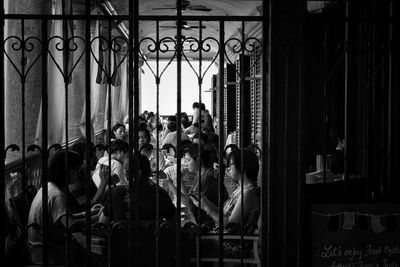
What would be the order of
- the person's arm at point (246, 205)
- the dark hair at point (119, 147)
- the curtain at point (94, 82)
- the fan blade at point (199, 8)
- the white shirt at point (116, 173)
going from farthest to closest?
1. the fan blade at point (199, 8)
2. the curtain at point (94, 82)
3. the white shirt at point (116, 173)
4. the person's arm at point (246, 205)
5. the dark hair at point (119, 147)

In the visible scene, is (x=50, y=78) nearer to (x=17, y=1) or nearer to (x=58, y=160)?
(x=17, y=1)

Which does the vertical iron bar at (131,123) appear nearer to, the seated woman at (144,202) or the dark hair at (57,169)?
the seated woman at (144,202)

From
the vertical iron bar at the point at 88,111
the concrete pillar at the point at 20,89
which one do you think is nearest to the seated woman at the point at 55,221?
the vertical iron bar at the point at 88,111

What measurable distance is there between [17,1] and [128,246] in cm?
367

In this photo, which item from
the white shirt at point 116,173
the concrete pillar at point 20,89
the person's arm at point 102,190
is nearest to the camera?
the person's arm at point 102,190

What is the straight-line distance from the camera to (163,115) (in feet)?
79.2

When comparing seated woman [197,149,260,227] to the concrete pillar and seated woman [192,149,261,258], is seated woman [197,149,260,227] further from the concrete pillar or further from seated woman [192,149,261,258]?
the concrete pillar

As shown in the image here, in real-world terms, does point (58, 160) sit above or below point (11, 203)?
above

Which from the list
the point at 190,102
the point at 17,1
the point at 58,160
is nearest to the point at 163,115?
the point at 190,102

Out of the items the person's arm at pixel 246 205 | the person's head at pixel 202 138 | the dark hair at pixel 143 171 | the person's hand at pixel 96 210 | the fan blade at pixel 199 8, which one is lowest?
the person's hand at pixel 96 210

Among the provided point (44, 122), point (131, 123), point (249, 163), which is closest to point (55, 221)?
point (44, 122)
